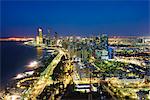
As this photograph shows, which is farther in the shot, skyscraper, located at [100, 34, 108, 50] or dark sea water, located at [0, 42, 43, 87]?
dark sea water, located at [0, 42, 43, 87]

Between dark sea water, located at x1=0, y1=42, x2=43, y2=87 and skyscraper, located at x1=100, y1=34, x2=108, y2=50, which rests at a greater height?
skyscraper, located at x1=100, y1=34, x2=108, y2=50

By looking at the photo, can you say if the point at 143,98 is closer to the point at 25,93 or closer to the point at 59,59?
the point at 25,93

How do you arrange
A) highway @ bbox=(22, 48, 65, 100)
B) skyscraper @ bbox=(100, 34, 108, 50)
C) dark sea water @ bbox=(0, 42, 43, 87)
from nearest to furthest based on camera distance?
highway @ bbox=(22, 48, 65, 100) < skyscraper @ bbox=(100, 34, 108, 50) < dark sea water @ bbox=(0, 42, 43, 87)

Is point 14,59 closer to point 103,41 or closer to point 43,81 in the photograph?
point 43,81

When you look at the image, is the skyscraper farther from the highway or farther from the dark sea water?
the dark sea water

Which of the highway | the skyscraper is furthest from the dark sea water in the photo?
the skyscraper

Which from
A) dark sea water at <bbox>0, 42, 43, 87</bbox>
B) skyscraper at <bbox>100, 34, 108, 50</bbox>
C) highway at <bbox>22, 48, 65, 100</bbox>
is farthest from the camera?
dark sea water at <bbox>0, 42, 43, 87</bbox>

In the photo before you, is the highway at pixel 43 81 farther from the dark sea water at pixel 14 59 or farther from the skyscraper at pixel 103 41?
the skyscraper at pixel 103 41
